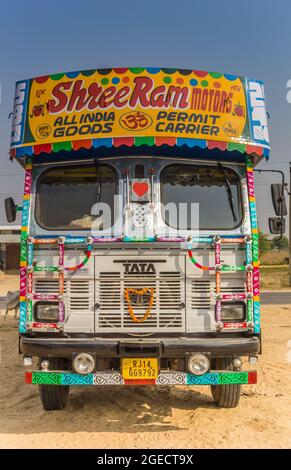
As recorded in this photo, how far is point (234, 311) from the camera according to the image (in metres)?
5.55

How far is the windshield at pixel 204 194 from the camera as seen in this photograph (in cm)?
591

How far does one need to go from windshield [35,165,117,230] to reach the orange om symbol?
589 mm

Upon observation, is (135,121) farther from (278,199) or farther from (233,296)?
(233,296)

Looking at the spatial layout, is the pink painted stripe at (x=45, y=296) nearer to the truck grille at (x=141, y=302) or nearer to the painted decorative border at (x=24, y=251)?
the painted decorative border at (x=24, y=251)

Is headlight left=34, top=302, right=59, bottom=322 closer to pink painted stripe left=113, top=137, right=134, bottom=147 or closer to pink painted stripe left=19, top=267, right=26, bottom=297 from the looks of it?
pink painted stripe left=19, top=267, right=26, bottom=297

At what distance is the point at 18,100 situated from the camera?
19.2 feet

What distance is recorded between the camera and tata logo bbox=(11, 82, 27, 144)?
19.0 feet

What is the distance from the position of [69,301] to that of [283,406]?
9.33 feet

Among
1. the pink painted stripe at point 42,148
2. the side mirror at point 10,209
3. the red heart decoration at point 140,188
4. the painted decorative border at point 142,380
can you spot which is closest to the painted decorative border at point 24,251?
the pink painted stripe at point 42,148

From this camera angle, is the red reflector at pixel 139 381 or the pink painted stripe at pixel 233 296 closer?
the red reflector at pixel 139 381

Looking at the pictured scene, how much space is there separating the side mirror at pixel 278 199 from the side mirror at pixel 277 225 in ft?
0.30

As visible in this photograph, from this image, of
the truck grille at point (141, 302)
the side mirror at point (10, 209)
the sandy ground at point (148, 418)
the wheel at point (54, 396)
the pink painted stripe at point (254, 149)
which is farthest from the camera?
the side mirror at point (10, 209)

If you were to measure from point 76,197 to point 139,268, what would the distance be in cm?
111

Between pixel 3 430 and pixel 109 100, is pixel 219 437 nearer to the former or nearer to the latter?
pixel 3 430
